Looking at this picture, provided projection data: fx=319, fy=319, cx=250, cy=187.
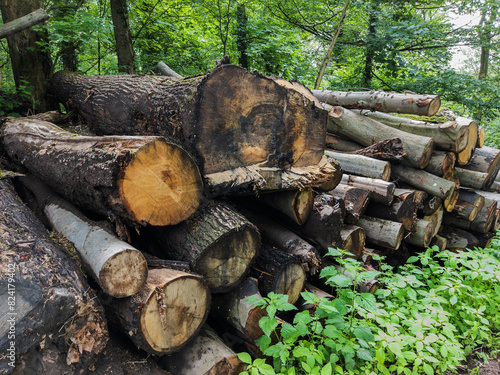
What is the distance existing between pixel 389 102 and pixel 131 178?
400 cm

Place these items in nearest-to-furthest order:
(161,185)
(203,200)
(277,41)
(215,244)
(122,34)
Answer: (161,185)
(215,244)
(203,200)
(122,34)
(277,41)

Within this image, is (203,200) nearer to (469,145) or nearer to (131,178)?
(131,178)

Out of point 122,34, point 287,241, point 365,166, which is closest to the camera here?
point 287,241

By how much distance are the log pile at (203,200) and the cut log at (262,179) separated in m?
0.01

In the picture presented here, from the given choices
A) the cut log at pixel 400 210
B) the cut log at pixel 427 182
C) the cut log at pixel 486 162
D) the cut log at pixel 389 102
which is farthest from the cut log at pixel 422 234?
the cut log at pixel 389 102

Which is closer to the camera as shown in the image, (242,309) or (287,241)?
(242,309)

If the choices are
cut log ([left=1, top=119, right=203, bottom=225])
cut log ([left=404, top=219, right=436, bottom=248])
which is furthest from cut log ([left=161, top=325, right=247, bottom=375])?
cut log ([left=404, top=219, right=436, bottom=248])

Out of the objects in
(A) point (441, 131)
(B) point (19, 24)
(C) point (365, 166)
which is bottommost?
(C) point (365, 166)

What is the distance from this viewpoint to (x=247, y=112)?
253 centimetres

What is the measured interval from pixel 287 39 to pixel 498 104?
4862mm

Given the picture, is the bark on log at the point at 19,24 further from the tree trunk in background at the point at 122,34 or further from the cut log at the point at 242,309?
the cut log at the point at 242,309

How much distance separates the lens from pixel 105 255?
182 centimetres

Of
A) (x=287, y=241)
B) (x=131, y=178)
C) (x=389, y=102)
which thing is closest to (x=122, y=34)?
(x=389, y=102)

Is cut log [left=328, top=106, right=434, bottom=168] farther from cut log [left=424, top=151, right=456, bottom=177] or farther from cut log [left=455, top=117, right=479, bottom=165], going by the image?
cut log [left=455, top=117, right=479, bottom=165]
